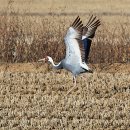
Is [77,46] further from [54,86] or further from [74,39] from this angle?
[54,86]

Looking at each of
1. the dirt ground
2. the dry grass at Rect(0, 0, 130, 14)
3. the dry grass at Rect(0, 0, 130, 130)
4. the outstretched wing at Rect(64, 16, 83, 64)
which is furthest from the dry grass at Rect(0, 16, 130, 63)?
the dry grass at Rect(0, 0, 130, 14)

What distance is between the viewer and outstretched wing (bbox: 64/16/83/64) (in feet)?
29.2

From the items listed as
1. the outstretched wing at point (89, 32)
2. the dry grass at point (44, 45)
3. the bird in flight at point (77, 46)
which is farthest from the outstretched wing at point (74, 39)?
the dry grass at point (44, 45)

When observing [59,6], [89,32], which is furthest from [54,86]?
[59,6]

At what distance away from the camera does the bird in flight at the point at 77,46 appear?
8.95 metres

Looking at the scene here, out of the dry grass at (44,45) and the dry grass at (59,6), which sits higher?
the dry grass at (59,6)

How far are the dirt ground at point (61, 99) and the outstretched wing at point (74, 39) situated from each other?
29.6 inches

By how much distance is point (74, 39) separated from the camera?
8984 millimetres

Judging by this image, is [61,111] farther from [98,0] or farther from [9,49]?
[98,0]

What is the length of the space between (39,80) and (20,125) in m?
3.46

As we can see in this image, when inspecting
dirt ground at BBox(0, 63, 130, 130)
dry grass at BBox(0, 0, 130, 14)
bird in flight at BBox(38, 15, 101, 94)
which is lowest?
dirt ground at BBox(0, 63, 130, 130)

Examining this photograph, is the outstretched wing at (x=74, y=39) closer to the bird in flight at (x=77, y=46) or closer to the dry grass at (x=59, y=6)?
the bird in flight at (x=77, y=46)

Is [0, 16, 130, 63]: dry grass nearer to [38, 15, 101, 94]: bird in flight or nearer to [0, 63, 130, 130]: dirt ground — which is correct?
[0, 63, 130, 130]: dirt ground

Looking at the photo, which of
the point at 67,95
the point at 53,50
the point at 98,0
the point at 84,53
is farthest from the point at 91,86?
the point at 98,0
